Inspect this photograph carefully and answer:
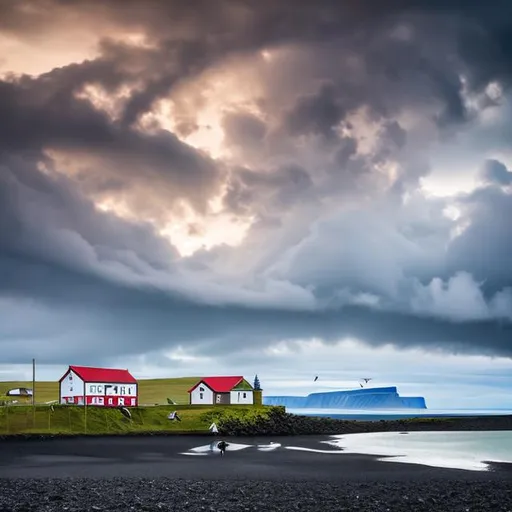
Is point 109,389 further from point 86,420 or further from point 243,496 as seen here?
point 243,496

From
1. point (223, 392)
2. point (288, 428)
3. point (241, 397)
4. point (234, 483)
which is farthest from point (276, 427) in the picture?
point (234, 483)

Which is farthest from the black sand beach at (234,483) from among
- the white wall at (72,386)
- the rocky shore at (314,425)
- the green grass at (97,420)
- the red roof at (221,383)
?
the red roof at (221,383)

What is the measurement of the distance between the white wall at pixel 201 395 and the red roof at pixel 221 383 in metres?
0.70

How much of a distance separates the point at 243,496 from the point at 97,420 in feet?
190

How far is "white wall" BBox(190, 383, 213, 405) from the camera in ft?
389

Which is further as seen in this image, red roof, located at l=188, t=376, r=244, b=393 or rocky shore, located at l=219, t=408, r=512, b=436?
red roof, located at l=188, t=376, r=244, b=393

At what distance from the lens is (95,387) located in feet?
341

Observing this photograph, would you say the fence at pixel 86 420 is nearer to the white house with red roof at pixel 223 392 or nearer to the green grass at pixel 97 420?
the green grass at pixel 97 420

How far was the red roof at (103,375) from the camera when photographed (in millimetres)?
103375

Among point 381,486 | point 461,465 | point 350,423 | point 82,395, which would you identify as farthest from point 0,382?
point 381,486

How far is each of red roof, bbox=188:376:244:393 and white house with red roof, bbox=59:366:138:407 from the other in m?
15.3

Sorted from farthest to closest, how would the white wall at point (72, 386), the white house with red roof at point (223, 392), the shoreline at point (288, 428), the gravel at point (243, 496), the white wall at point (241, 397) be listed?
the white house with red roof at point (223, 392) < the white wall at point (241, 397) < the white wall at point (72, 386) < the shoreline at point (288, 428) < the gravel at point (243, 496)

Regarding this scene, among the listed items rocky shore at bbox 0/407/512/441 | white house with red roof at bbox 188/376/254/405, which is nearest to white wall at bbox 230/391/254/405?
white house with red roof at bbox 188/376/254/405

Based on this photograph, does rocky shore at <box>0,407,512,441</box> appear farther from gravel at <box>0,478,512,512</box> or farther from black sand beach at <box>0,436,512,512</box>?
gravel at <box>0,478,512,512</box>
